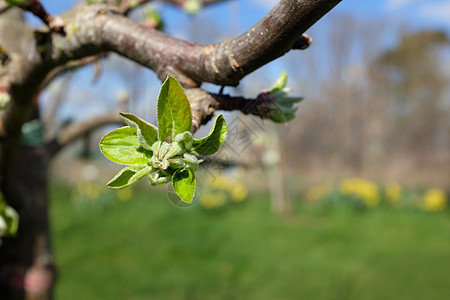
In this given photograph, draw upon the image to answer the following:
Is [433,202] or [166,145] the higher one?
[166,145]

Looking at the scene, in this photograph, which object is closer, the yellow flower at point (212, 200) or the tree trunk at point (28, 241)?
the tree trunk at point (28, 241)

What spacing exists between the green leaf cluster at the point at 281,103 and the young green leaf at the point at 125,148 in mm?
211

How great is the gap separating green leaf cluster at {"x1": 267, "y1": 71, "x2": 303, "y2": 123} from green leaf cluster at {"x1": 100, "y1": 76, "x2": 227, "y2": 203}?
0.16 m

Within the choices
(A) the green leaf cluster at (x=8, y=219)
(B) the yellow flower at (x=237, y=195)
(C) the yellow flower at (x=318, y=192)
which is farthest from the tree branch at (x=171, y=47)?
(C) the yellow flower at (x=318, y=192)

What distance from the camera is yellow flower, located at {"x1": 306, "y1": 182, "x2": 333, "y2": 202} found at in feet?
22.1

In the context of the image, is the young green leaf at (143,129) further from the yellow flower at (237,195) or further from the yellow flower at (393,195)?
the yellow flower at (393,195)

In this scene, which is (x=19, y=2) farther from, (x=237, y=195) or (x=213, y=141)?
(x=237, y=195)

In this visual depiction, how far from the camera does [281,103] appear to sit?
59 cm

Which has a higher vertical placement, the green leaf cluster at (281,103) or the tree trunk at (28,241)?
the green leaf cluster at (281,103)

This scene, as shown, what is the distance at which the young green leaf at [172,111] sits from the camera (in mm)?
417

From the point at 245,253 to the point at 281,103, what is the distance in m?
3.92

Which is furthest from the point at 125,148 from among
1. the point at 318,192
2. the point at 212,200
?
the point at 318,192

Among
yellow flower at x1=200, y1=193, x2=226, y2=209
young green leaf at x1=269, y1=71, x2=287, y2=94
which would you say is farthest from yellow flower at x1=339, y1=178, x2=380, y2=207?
young green leaf at x1=269, y1=71, x2=287, y2=94

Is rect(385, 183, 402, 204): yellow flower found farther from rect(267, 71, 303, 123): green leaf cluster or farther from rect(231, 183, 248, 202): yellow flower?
rect(267, 71, 303, 123): green leaf cluster
